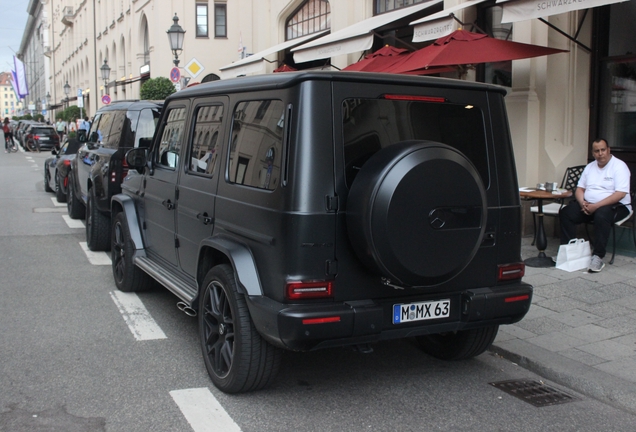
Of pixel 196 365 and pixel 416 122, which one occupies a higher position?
pixel 416 122

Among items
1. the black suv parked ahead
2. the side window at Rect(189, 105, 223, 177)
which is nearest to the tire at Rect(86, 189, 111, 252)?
the black suv parked ahead

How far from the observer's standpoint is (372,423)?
4145mm

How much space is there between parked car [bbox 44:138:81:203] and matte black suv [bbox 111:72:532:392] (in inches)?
318

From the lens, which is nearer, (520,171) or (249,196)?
(249,196)

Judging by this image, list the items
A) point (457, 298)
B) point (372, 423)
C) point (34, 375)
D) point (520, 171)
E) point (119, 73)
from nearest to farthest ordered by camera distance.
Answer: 1. point (372, 423)
2. point (457, 298)
3. point (34, 375)
4. point (520, 171)
5. point (119, 73)

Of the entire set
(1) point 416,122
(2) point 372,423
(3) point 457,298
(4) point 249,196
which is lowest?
(2) point 372,423

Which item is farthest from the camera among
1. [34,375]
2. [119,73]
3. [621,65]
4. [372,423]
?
[119,73]

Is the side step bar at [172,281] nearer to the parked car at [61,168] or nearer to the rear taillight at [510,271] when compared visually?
the rear taillight at [510,271]

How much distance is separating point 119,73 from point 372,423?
46.4m

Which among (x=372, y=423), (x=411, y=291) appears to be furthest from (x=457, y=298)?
(x=372, y=423)

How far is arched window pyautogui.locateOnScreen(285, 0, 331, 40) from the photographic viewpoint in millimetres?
18828

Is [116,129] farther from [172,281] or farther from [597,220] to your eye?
[597,220]

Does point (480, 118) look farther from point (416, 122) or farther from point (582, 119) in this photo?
point (582, 119)

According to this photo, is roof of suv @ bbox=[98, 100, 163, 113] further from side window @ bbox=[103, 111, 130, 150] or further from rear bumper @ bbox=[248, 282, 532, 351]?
rear bumper @ bbox=[248, 282, 532, 351]
